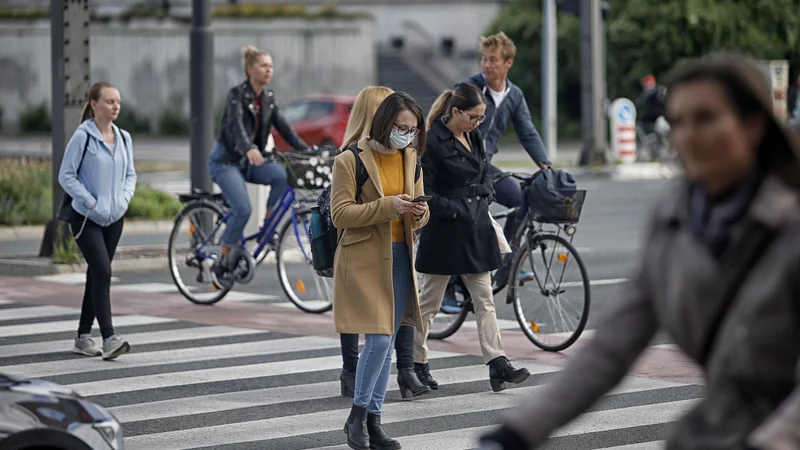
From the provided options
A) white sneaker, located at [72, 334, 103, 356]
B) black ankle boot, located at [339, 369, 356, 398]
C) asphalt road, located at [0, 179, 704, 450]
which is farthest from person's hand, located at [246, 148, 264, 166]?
black ankle boot, located at [339, 369, 356, 398]

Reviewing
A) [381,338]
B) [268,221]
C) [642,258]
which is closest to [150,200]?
[268,221]

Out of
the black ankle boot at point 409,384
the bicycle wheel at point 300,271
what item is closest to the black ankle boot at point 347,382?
the black ankle boot at point 409,384

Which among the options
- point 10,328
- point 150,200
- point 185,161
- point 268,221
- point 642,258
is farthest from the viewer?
point 185,161

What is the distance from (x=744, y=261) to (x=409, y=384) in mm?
5510

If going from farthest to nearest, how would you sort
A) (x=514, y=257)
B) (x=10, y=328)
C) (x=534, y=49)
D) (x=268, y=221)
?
(x=534, y=49) < (x=268, y=221) < (x=10, y=328) < (x=514, y=257)

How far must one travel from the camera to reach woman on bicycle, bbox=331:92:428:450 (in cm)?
707

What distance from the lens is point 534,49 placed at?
41.8m

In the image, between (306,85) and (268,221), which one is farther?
(306,85)

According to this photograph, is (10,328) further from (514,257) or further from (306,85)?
(306,85)

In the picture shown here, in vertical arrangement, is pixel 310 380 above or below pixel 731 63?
below

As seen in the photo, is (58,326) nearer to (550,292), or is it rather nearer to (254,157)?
(254,157)

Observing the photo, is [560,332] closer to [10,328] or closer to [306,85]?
[10,328]

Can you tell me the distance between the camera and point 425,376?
8578 mm

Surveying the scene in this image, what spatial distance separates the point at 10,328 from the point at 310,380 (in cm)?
295
